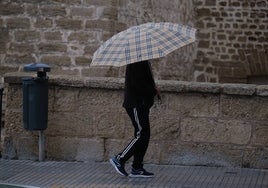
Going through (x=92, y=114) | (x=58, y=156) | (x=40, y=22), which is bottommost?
(x=58, y=156)

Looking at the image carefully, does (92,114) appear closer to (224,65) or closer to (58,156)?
(58,156)

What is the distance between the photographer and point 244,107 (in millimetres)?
9109

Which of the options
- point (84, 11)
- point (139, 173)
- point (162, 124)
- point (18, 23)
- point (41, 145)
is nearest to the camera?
point (139, 173)

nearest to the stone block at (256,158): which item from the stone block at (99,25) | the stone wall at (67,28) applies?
the stone wall at (67,28)

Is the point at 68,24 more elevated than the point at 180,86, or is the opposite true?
the point at 68,24

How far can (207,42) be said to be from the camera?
17578 millimetres

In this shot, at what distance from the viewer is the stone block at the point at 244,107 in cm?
906

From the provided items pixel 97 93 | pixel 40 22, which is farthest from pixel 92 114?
pixel 40 22

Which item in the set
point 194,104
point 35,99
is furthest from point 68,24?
point 194,104

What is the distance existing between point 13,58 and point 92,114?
355 cm

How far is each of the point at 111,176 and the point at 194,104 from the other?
4.82 ft

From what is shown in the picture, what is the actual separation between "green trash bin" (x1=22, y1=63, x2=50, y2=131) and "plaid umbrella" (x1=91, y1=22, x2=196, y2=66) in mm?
1373

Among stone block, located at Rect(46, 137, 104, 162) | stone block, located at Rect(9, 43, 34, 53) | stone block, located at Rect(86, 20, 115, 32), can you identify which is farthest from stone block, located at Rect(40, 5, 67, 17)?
stone block, located at Rect(46, 137, 104, 162)

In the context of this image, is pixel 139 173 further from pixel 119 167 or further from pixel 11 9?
pixel 11 9
